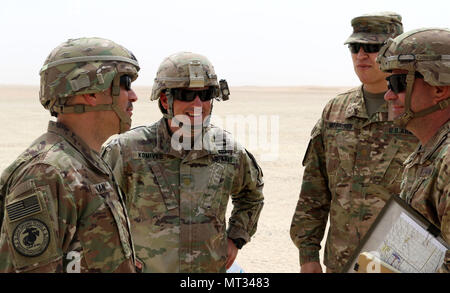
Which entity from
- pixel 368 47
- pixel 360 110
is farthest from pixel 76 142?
pixel 368 47

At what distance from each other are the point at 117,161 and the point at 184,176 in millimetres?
551

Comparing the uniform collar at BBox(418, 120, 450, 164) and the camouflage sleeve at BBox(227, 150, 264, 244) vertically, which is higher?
the uniform collar at BBox(418, 120, 450, 164)

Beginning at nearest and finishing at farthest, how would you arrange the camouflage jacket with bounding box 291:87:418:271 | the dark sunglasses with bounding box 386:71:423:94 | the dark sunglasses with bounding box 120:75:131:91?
1. the dark sunglasses with bounding box 120:75:131:91
2. the dark sunglasses with bounding box 386:71:423:94
3. the camouflage jacket with bounding box 291:87:418:271

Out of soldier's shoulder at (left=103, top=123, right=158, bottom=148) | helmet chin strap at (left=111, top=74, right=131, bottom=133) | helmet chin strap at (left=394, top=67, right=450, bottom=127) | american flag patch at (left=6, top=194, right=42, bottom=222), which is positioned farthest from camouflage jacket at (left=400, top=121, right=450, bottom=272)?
soldier's shoulder at (left=103, top=123, right=158, bottom=148)

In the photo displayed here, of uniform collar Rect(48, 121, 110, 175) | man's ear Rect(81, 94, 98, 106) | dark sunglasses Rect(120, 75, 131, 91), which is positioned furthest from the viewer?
dark sunglasses Rect(120, 75, 131, 91)

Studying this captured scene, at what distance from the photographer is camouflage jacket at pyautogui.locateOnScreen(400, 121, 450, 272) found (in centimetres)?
320

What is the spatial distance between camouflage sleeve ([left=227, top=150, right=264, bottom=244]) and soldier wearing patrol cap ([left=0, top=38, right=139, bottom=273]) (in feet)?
5.33

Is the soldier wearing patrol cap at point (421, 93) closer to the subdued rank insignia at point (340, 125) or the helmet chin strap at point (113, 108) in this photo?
the subdued rank insignia at point (340, 125)

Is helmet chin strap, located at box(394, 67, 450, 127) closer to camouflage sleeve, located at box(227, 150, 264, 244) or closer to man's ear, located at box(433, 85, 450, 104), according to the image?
man's ear, located at box(433, 85, 450, 104)

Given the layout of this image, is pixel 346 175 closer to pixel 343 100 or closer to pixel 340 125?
pixel 340 125

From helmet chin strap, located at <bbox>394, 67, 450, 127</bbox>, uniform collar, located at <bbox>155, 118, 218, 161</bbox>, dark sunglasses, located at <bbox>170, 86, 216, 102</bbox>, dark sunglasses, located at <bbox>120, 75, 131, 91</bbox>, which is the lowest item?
uniform collar, located at <bbox>155, 118, 218, 161</bbox>

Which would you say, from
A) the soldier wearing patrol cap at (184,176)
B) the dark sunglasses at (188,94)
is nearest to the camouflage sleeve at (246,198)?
the soldier wearing patrol cap at (184,176)

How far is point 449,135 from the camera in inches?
138
